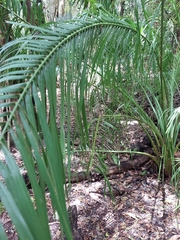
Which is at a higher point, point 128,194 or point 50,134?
point 50,134

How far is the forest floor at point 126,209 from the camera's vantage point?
1.05 meters

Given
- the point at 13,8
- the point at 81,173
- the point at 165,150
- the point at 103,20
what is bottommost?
the point at 81,173

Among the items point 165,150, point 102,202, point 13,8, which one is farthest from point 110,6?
point 102,202

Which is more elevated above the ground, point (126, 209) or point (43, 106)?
point (43, 106)

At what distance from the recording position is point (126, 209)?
3.91 ft

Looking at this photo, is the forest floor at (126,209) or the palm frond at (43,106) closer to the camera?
the palm frond at (43,106)

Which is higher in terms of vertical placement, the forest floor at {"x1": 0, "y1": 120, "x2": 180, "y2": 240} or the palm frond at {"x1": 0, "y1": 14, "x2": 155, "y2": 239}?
the palm frond at {"x1": 0, "y1": 14, "x2": 155, "y2": 239}

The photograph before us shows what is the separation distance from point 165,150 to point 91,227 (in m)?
0.52

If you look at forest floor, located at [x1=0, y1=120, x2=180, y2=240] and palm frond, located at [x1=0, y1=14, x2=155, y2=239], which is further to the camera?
forest floor, located at [x1=0, y1=120, x2=180, y2=240]

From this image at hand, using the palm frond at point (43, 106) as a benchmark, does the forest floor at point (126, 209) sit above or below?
below

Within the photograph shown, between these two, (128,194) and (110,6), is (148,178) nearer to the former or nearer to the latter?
(128,194)

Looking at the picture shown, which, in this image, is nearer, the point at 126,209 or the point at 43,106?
the point at 43,106

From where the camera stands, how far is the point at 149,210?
1.17m

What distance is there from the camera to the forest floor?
1.05 meters
